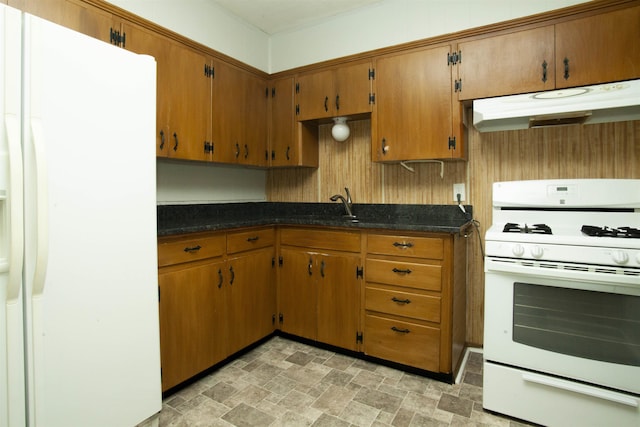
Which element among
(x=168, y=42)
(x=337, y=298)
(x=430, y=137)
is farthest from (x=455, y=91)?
(x=168, y=42)

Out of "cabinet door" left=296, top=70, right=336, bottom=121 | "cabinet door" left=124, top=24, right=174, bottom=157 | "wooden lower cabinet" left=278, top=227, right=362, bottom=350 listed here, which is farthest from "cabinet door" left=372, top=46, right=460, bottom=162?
"cabinet door" left=124, top=24, right=174, bottom=157

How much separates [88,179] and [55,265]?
0.33 meters

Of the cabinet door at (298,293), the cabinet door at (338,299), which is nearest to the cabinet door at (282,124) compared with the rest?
the cabinet door at (298,293)

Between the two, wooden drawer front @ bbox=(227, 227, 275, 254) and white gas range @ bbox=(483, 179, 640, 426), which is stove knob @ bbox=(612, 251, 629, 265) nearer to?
white gas range @ bbox=(483, 179, 640, 426)

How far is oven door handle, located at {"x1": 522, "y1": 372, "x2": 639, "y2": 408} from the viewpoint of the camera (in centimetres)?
152

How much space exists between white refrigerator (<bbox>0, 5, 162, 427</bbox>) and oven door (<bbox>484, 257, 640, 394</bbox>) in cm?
168

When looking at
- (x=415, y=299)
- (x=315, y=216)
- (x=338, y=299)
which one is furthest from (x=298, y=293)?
(x=415, y=299)

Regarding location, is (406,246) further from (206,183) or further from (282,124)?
(206,183)

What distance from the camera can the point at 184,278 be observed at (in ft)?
6.59

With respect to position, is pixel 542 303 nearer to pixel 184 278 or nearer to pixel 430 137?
pixel 430 137

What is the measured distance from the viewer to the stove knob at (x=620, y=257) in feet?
4.89

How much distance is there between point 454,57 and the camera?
7.53 ft

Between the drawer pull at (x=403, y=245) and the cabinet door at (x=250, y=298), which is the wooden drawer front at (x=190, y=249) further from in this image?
the drawer pull at (x=403, y=245)

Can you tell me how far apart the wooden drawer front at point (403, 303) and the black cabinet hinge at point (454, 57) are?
5.01 ft
